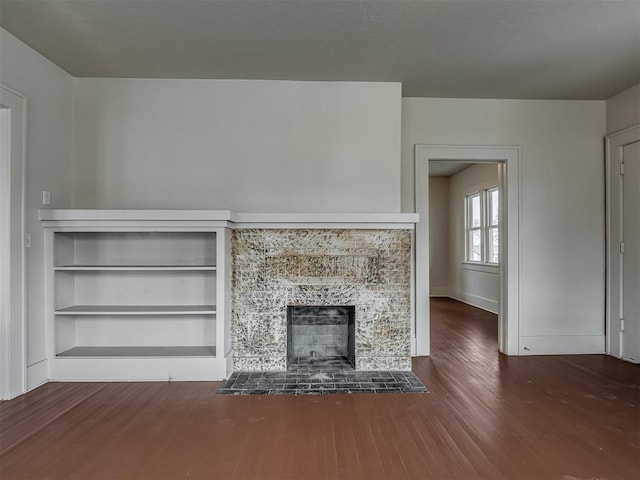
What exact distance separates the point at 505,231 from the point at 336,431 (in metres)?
2.93

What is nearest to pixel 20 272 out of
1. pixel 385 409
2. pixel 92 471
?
pixel 92 471

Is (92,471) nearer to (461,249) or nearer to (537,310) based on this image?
(537,310)


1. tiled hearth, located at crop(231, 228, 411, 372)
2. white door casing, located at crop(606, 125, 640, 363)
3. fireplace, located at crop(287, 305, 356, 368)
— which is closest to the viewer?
tiled hearth, located at crop(231, 228, 411, 372)

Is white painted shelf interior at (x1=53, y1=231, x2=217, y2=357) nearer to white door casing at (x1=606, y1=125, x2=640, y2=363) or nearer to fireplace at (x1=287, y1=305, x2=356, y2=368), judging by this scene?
fireplace at (x1=287, y1=305, x2=356, y2=368)

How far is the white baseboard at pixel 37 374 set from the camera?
291 centimetres

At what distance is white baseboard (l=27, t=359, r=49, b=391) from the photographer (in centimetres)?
291

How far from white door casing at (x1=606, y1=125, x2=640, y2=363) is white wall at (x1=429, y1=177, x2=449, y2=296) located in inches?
179

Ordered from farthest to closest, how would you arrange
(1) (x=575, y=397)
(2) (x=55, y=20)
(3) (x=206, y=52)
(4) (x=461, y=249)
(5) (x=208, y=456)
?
(4) (x=461, y=249)
(3) (x=206, y=52)
(1) (x=575, y=397)
(2) (x=55, y=20)
(5) (x=208, y=456)

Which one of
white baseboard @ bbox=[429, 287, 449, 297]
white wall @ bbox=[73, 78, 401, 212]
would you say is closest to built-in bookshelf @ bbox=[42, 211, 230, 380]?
white wall @ bbox=[73, 78, 401, 212]

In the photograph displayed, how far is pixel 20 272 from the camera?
111 inches

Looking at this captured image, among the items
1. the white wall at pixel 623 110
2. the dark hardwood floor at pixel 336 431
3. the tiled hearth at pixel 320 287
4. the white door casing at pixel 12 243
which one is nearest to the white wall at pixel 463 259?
the white wall at pixel 623 110

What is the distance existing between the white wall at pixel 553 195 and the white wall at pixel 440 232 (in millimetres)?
4487

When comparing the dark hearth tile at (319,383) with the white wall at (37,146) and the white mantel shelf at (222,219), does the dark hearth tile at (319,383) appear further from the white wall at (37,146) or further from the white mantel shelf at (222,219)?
the white wall at (37,146)

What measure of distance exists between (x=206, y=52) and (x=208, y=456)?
2927 millimetres
